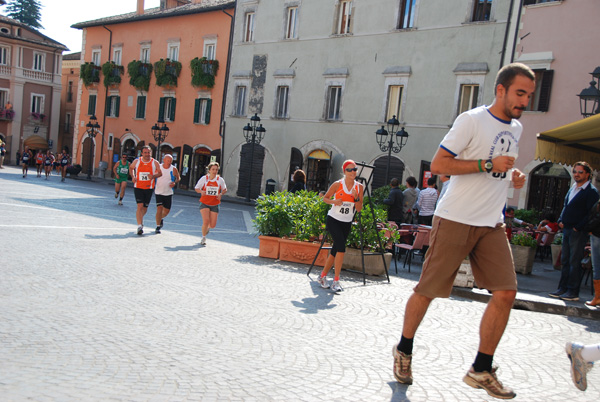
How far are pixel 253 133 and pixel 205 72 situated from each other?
769 centimetres

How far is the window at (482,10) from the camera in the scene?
25.4 m

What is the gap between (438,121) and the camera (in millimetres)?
26828

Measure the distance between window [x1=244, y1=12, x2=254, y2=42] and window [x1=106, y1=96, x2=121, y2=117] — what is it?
1471 centimetres

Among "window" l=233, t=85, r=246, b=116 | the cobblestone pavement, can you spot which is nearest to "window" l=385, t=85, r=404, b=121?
"window" l=233, t=85, r=246, b=116

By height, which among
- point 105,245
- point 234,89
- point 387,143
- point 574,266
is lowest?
point 105,245

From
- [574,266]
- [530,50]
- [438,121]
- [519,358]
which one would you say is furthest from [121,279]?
[438,121]

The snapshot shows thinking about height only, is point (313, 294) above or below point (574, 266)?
below

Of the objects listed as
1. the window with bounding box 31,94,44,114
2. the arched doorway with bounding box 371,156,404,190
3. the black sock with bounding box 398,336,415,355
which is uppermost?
the window with bounding box 31,94,44,114

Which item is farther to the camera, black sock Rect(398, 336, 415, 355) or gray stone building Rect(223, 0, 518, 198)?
gray stone building Rect(223, 0, 518, 198)

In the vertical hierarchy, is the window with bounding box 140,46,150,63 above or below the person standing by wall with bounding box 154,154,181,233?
above

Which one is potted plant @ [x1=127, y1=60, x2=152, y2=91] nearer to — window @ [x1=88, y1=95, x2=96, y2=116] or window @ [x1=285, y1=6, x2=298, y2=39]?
window @ [x1=88, y1=95, x2=96, y2=116]

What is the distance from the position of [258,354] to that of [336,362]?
0.62 metres

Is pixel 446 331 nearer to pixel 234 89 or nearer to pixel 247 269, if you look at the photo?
pixel 247 269

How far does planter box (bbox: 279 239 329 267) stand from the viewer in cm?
1105
